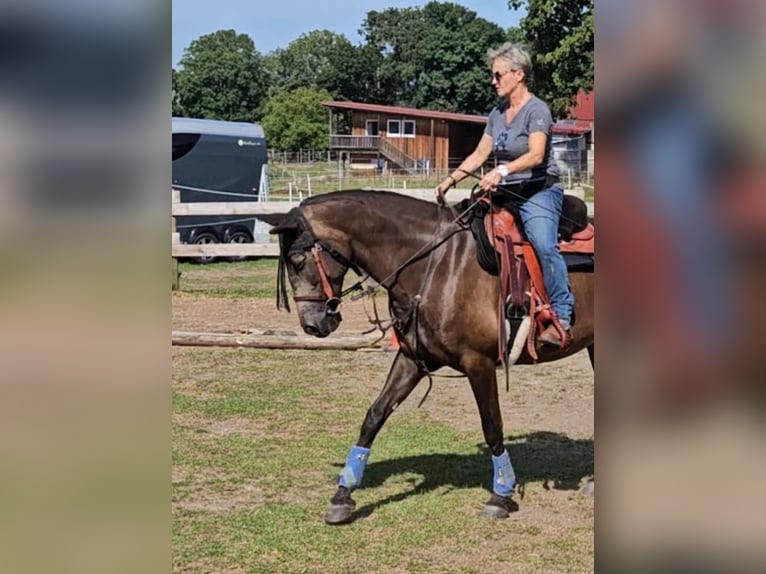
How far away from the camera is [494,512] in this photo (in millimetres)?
5316

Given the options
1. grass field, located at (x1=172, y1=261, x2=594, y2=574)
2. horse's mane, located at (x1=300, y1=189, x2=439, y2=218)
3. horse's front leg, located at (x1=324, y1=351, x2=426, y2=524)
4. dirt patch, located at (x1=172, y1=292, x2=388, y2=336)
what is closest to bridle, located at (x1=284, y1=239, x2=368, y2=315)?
horse's mane, located at (x1=300, y1=189, x2=439, y2=218)

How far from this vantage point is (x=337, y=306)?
17.4 ft

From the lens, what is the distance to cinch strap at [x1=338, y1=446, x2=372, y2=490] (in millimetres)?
5352

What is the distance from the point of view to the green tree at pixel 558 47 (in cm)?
3412

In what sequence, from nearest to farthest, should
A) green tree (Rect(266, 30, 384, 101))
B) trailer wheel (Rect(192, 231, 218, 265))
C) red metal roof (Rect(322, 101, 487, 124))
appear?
trailer wheel (Rect(192, 231, 218, 265))
red metal roof (Rect(322, 101, 487, 124))
green tree (Rect(266, 30, 384, 101))

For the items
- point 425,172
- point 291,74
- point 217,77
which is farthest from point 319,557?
point 291,74

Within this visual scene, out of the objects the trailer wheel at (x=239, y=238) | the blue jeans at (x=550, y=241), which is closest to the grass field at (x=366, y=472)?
the blue jeans at (x=550, y=241)

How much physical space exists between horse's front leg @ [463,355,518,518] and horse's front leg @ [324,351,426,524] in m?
0.38

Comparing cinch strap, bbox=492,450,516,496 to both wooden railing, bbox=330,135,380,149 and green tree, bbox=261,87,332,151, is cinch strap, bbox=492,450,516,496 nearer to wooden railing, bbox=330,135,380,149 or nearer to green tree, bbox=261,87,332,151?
wooden railing, bbox=330,135,380,149

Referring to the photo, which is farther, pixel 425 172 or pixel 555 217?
pixel 425 172

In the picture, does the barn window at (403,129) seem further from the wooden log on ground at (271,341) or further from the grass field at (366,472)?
the grass field at (366,472)

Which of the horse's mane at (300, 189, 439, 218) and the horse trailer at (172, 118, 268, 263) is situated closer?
the horse's mane at (300, 189, 439, 218)
